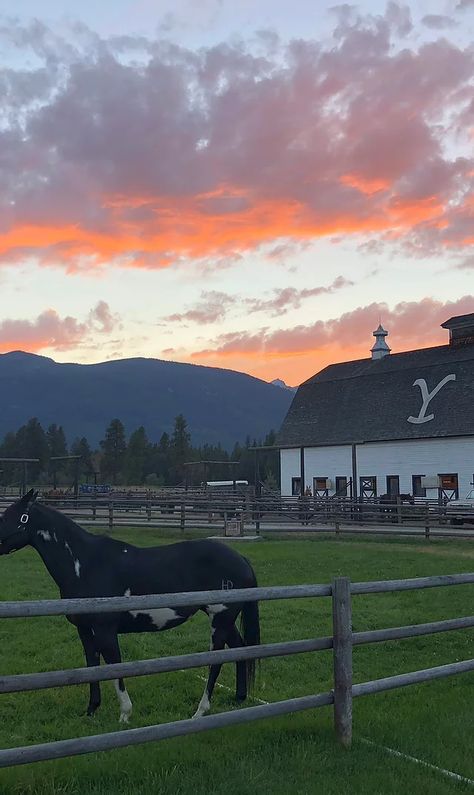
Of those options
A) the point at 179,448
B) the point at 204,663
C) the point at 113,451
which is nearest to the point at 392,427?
the point at 204,663

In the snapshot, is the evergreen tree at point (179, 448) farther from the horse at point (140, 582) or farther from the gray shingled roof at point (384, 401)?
the horse at point (140, 582)

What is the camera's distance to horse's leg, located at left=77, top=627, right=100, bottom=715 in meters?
7.16

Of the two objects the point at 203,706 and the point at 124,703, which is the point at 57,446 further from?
the point at 203,706

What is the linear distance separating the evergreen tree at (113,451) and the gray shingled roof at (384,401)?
7533 centimetres

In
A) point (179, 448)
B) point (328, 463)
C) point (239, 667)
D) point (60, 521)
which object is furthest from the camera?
point (179, 448)

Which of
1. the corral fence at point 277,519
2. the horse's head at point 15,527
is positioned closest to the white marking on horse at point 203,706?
the horse's head at point 15,527

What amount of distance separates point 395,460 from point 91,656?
125 feet

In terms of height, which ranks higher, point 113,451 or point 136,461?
point 113,451

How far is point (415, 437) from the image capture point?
139 feet

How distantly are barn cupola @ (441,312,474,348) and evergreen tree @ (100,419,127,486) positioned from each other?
8311 cm

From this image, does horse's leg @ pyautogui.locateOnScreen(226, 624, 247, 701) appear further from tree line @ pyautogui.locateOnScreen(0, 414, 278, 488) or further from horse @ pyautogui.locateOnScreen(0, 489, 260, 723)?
tree line @ pyautogui.locateOnScreen(0, 414, 278, 488)

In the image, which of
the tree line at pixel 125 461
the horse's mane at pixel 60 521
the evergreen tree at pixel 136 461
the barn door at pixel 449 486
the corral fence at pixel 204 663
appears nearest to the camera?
the corral fence at pixel 204 663

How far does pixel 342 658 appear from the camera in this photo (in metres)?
6.00

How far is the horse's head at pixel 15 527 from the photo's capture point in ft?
25.8
